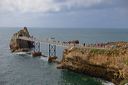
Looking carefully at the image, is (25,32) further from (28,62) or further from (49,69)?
(49,69)

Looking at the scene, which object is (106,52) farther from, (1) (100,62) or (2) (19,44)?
(2) (19,44)

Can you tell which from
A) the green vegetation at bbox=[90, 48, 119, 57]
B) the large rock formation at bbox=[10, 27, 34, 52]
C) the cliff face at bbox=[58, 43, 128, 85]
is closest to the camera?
the cliff face at bbox=[58, 43, 128, 85]

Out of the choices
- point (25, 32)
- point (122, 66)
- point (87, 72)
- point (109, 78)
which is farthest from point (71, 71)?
point (25, 32)

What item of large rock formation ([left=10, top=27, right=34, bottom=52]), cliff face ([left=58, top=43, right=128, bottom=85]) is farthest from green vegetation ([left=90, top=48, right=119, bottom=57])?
large rock formation ([left=10, top=27, right=34, bottom=52])

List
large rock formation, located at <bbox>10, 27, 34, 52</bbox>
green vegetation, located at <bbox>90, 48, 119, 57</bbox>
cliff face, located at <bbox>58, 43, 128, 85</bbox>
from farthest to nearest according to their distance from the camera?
large rock formation, located at <bbox>10, 27, 34, 52</bbox>, green vegetation, located at <bbox>90, 48, 119, 57</bbox>, cliff face, located at <bbox>58, 43, 128, 85</bbox>

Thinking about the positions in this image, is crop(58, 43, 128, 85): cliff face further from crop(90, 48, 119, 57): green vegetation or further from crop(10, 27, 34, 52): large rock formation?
crop(10, 27, 34, 52): large rock formation

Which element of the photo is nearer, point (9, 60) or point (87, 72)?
point (87, 72)

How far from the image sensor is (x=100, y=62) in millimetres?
61875

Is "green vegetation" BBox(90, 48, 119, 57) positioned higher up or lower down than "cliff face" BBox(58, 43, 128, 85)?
higher up

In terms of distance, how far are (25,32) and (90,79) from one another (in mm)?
60313

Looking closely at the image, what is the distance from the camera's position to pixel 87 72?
214 ft

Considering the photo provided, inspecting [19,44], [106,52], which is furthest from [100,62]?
[19,44]

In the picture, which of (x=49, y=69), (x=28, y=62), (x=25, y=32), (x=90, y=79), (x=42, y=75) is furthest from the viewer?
(x=25, y=32)

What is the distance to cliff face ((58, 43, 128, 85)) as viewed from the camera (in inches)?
2270
